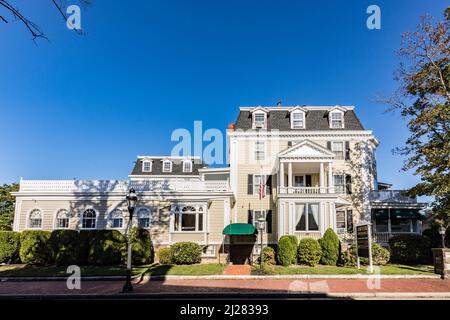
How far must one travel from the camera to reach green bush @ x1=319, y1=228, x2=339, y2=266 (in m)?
19.4

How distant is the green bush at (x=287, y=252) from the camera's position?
19.4m

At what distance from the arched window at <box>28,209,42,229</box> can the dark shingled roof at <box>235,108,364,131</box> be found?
619 inches

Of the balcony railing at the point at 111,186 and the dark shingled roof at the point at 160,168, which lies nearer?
the balcony railing at the point at 111,186

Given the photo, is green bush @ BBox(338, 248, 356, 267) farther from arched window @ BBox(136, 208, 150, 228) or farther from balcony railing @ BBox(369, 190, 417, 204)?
arched window @ BBox(136, 208, 150, 228)

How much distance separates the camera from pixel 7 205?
38.8 meters

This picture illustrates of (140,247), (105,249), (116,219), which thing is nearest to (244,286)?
(140,247)

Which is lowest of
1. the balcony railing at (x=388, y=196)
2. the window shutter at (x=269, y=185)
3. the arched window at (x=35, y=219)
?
the arched window at (x=35, y=219)

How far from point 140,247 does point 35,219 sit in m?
8.87

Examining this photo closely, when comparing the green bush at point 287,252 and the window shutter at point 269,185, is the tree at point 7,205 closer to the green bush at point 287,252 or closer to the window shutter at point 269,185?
the window shutter at point 269,185

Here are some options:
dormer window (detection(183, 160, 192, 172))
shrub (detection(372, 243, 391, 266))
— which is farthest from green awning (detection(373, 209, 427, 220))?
dormer window (detection(183, 160, 192, 172))

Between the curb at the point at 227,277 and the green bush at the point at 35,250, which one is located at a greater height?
the green bush at the point at 35,250

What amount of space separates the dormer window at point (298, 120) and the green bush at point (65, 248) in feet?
59.1

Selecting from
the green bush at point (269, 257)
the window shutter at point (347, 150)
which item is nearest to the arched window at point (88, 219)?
the green bush at point (269, 257)
